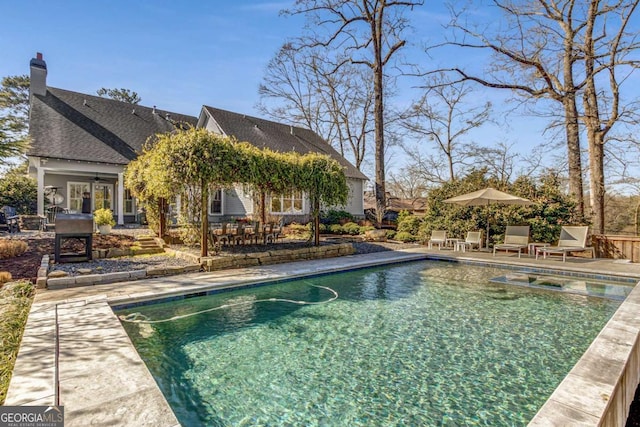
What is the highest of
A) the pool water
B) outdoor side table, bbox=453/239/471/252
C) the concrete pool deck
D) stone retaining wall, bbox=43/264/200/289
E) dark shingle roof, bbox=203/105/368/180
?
dark shingle roof, bbox=203/105/368/180

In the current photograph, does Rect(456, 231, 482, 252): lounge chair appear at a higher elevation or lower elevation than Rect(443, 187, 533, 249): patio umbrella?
lower

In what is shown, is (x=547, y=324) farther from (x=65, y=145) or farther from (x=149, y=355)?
(x=65, y=145)

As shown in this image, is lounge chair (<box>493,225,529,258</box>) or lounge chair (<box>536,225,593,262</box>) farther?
lounge chair (<box>493,225,529,258</box>)

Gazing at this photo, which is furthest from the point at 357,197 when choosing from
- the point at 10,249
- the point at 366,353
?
the point at 366,353

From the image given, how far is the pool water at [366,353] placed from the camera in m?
3.09

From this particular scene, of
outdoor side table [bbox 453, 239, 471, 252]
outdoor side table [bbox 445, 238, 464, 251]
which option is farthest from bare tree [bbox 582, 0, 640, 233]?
outdoor side table [bbox 445, 238, 464, 251]

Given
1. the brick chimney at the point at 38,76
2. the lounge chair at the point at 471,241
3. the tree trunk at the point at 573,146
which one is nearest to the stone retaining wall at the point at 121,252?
the lounge chair at the point at 471,241

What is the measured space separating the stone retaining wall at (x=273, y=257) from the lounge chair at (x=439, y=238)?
3556 mm

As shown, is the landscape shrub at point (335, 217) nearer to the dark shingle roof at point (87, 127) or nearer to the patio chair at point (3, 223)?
the dark shingle roof at point (87, 127)

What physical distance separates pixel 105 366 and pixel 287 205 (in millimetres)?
16491

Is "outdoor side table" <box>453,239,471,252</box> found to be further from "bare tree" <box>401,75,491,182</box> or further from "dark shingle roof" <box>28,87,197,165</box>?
"dark shingle roof" <box>28,87,197,165</box>

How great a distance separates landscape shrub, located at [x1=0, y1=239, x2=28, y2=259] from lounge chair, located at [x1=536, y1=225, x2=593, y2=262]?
586 inches

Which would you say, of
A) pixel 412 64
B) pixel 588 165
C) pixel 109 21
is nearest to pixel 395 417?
pixel 109 21

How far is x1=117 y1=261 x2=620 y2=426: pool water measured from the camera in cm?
309
